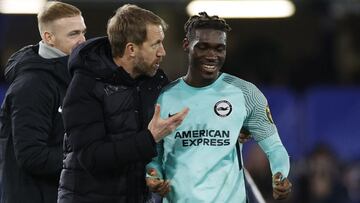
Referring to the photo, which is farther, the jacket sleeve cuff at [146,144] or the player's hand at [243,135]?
the player's hand at [243,135]

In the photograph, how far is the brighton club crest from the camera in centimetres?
477

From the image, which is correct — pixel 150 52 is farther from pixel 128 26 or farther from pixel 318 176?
pixel 318 176

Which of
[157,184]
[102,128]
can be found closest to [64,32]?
[102,128]

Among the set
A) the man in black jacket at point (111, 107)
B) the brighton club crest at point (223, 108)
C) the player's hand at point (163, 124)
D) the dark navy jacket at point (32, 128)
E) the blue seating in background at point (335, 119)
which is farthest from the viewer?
the blue seating in background at point (335, 119)

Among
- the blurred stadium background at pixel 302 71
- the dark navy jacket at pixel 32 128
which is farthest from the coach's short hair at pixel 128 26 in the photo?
the blurred stadium background at pixel 302 71

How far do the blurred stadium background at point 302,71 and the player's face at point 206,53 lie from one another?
19.4ft

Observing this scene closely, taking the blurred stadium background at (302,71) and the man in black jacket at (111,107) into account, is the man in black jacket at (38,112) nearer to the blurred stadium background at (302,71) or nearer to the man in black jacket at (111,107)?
the man in black jacket at (111,107)

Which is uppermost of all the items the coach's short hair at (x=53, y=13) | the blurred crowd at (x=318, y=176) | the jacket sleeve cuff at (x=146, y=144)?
the coach's short hair at (x=53, y=13)

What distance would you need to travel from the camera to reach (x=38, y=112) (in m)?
5.23

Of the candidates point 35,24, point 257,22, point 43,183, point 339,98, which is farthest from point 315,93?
point 43,183

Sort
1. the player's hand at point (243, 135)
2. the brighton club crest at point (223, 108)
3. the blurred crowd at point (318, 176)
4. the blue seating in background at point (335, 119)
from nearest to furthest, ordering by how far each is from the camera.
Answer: the brighton club crest at point (223, 108), the player's hand at point (243, 135), the blurred crowd at point (318, 176), the blue seating in background at point (335, 119)

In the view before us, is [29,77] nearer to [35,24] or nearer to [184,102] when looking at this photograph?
[184,102]

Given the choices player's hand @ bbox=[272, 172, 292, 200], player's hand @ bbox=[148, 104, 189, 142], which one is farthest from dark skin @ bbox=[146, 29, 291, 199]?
player's hand @ bbox=[148, 104, 189, 142]

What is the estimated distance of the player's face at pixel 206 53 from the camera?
15.5 feet
